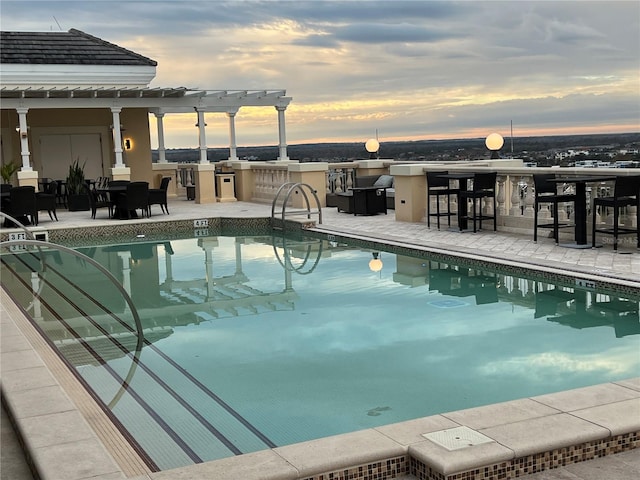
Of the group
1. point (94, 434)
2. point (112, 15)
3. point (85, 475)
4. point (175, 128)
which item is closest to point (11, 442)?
point (94, 434)

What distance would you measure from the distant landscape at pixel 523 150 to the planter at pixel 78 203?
380cm

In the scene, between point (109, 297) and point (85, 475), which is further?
point (109, 297)

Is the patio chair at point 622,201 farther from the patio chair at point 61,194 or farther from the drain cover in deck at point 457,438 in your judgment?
the patio chair at point 61,194

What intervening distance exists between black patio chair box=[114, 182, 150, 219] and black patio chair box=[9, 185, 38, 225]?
74.2 inches

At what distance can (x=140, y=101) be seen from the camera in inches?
795

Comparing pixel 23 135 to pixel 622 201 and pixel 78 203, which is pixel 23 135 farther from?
pixel 622 201

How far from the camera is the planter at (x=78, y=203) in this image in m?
19.3

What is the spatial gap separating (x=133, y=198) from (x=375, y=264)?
766cm

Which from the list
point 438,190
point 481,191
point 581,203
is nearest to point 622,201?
point 581,203

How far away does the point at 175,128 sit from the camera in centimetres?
3269

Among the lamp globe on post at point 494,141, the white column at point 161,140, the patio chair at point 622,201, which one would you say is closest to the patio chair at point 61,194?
the white column at point 161,140

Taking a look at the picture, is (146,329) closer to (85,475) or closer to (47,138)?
(85,475)

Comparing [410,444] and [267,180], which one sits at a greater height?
[267,180]

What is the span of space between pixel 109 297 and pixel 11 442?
5218 millimetres
